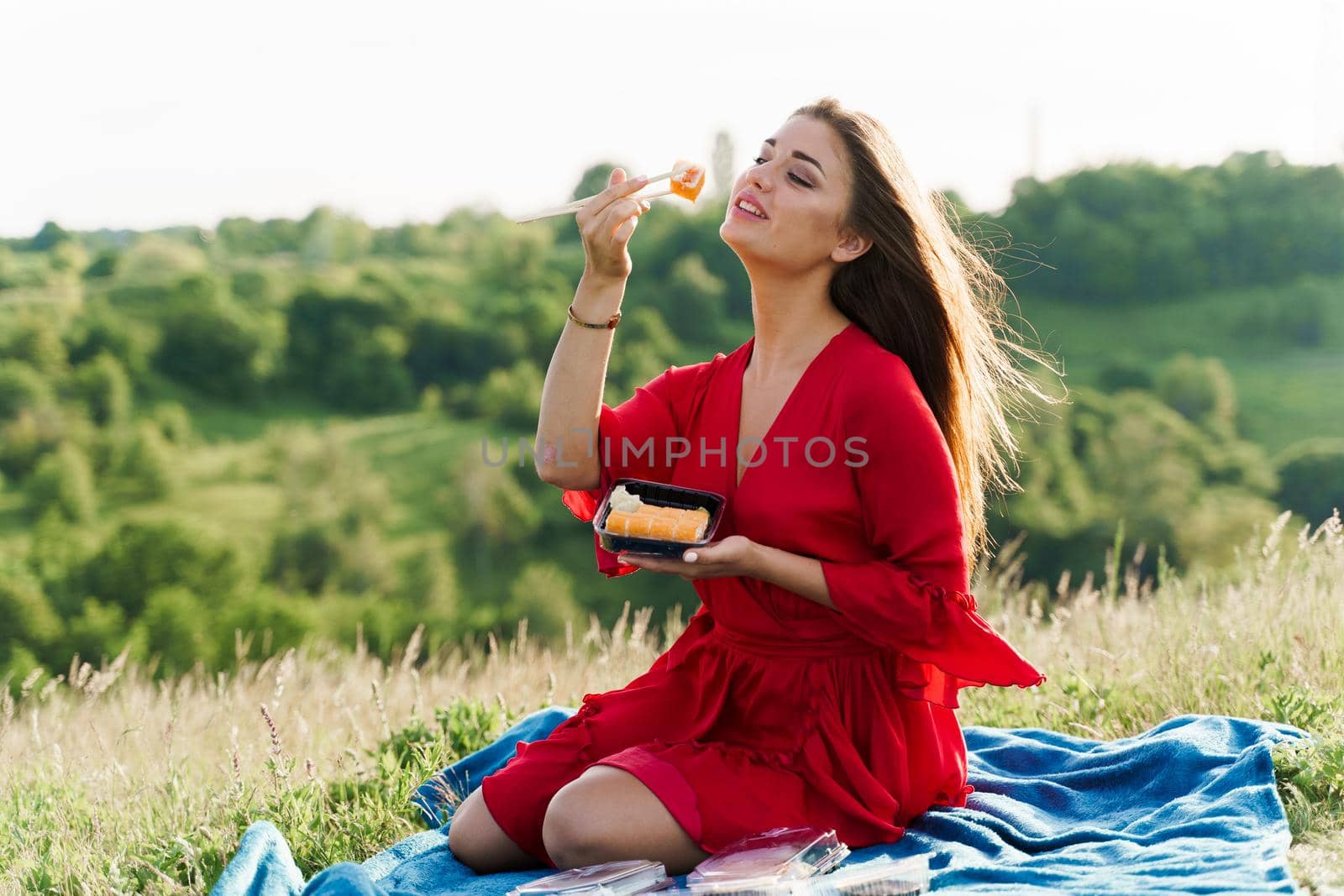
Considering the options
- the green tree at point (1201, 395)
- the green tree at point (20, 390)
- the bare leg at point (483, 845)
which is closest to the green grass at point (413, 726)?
the bare leg at point (483, 845)

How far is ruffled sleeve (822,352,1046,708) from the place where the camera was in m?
2.66

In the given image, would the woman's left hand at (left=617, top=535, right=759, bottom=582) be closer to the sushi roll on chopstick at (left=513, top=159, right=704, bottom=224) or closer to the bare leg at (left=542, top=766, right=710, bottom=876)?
the bare leg at (left=542, top=766, right=710, bottom=876)

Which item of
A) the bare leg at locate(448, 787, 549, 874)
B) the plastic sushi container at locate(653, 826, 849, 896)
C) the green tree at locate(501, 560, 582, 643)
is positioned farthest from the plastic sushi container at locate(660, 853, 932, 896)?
the green tree at locate(501, 560, 582, 643)

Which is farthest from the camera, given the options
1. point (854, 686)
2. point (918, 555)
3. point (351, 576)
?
point (351, 576)

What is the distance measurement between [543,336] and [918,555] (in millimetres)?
47159

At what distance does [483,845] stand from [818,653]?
3.03ft

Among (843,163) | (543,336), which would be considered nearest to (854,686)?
(843,163)

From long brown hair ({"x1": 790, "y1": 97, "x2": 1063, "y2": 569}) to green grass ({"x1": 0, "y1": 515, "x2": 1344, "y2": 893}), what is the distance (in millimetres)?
1104

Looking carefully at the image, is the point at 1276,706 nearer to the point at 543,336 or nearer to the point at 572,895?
the point at 572,895

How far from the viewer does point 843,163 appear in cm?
297

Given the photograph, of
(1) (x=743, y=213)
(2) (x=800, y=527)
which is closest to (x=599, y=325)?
(1) (x=743, y=213)

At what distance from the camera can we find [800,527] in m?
2.81

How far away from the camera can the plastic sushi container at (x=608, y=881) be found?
2555mm

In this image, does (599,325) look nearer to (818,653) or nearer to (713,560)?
(713,560)
